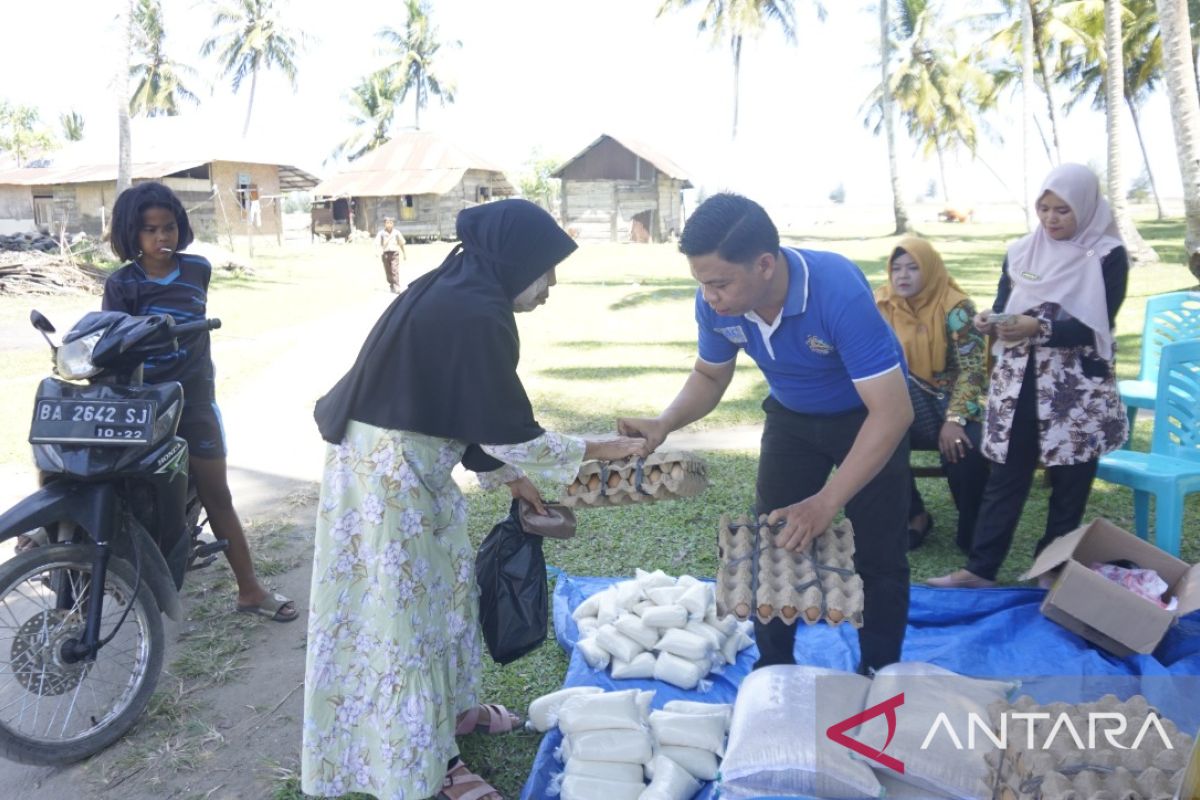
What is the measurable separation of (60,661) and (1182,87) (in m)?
12.5

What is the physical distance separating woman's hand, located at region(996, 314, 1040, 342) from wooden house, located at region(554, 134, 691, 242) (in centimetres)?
3403

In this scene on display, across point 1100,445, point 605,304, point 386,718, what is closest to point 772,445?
point 386,718

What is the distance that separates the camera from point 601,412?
868cm

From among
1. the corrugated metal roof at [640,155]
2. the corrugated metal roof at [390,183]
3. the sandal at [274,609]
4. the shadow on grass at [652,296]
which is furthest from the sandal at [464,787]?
the corrugated metal roof at [640,155]

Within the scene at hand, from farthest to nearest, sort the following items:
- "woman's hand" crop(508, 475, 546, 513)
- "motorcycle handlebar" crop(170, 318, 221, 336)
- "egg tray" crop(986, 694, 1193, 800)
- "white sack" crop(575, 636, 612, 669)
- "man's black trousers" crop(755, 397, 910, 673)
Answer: "white sack" crop(575, 636, 612, 669) → "motorcycle handlebar" crop(170, 318, 221, 336) → "man's black trousers" crop(755, 397, 910, 673) → "woman's hand" crop(508, 475, 546, 513) → "egg tray" crop(986, 694, 1193, 800)

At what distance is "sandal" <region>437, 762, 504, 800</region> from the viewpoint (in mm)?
2996

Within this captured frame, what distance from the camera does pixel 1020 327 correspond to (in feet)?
14.1

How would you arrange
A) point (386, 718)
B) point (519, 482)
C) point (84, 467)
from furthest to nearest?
point (84, 467) < point (519, 482) < point (386, 718)

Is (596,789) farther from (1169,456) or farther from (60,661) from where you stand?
(1169,456)

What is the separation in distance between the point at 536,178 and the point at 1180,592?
62472 millimetres

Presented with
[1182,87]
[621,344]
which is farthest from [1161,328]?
[621,344]

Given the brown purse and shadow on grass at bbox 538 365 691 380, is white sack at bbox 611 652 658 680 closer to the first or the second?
the brown purse

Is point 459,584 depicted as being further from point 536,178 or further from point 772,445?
point 536,178

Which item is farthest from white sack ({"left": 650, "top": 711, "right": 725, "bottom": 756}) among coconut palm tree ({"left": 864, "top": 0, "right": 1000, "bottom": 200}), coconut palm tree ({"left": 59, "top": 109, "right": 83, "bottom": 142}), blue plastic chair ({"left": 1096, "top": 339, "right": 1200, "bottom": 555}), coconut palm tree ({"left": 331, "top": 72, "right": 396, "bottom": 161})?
coconut palm tree ({"left": 59, "top": 109, "right": 83, "bottom": 142})
